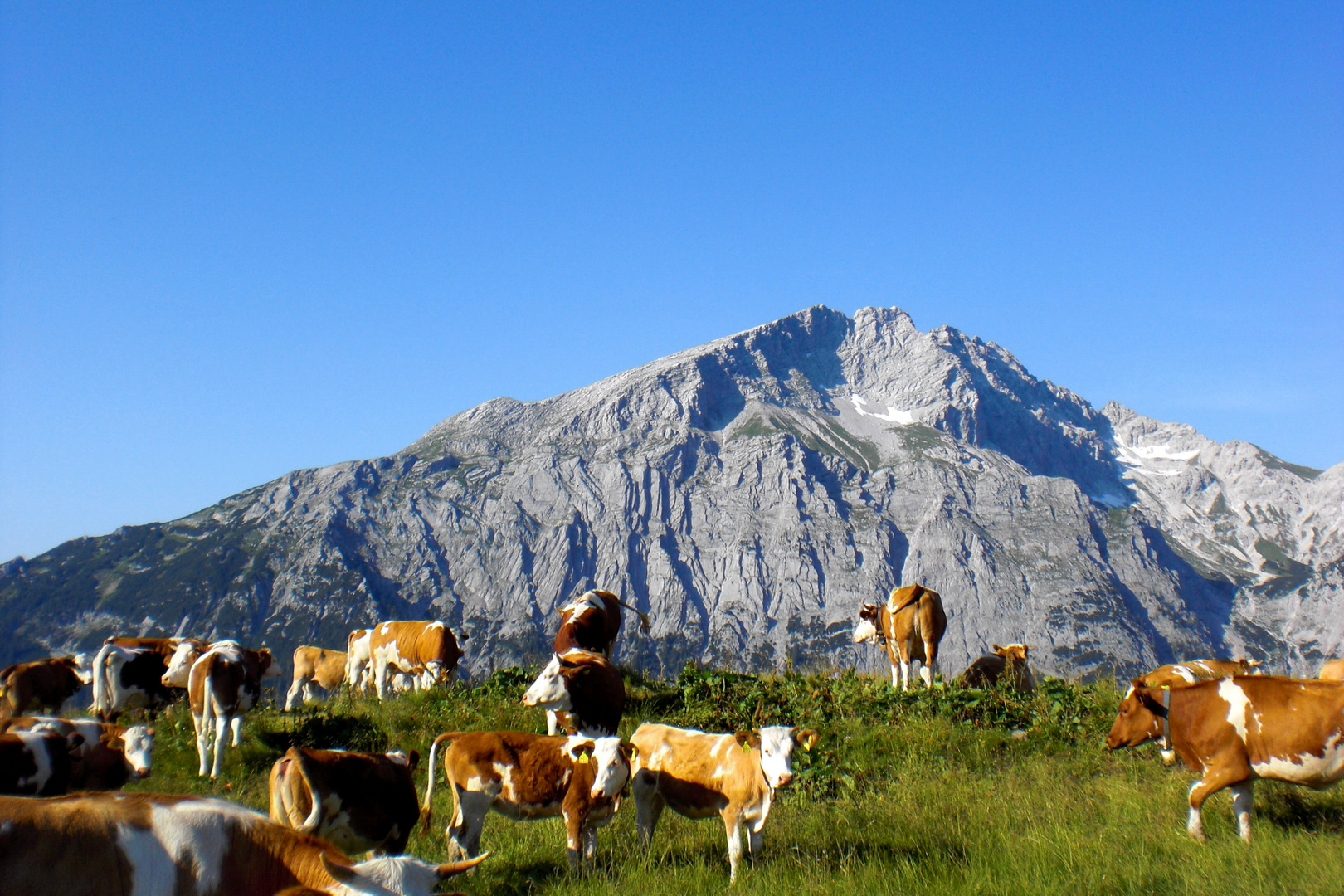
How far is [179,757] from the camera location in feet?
43.9

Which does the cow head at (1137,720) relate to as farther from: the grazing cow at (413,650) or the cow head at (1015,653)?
the grazing cow at (413,650)

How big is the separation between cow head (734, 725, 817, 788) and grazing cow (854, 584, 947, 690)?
9582mm

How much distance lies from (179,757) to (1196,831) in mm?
14492

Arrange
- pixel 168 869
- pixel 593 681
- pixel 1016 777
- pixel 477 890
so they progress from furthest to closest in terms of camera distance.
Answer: pixel 593 681, pixel 1016 777, pixel 477 890, pixel 168 869

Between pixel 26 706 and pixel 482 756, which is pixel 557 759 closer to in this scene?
pixel 482 756

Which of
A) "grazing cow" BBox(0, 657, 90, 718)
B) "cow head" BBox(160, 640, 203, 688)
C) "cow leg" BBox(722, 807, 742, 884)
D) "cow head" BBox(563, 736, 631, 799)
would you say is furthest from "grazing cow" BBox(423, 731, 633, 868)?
"grazing cow" BBox(0, 657, 90, 718)

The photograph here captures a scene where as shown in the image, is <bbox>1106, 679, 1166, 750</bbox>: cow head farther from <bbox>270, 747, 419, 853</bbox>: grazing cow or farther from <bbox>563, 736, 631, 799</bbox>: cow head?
<bbox>270, 747, 419, 853</bbox>: grazing cow

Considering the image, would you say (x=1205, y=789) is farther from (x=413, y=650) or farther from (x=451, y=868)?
(x=413, y=650)

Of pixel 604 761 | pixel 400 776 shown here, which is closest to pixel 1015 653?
pixel 604 761

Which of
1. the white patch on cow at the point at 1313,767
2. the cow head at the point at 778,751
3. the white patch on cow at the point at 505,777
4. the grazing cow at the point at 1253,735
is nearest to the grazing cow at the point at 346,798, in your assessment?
the white patch on cow at the point at 505,777

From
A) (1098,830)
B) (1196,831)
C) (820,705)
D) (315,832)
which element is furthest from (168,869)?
(820,705)

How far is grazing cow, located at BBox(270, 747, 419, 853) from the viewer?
8.43 metres

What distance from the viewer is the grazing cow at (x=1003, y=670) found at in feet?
56.5

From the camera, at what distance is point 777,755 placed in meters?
8.58
